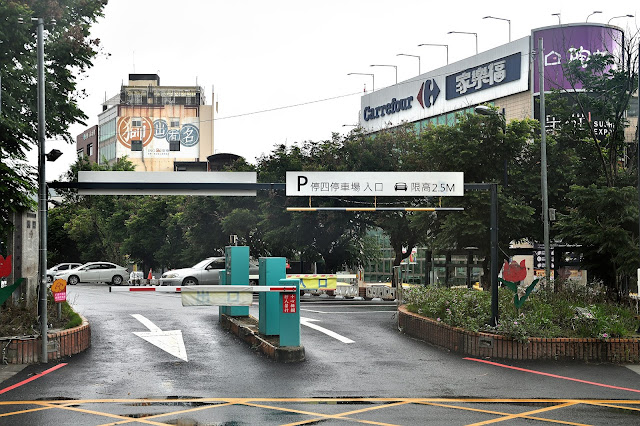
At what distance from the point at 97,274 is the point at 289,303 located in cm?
3704

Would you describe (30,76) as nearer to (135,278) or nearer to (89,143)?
(135,278)

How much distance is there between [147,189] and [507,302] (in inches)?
333

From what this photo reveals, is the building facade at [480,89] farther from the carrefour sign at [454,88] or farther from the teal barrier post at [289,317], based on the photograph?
the teal barrier post at [289,317]

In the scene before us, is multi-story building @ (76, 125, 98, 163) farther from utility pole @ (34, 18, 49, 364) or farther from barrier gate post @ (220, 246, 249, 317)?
utility pole @ (34, 18, 49, 364)

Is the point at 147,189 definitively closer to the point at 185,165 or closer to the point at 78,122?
the point at 78,122

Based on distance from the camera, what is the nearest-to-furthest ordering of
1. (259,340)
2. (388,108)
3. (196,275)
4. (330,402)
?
(330,402) < (259,340) < (196,275) < (388,108)

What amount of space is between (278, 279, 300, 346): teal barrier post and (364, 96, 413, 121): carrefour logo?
5784 cm

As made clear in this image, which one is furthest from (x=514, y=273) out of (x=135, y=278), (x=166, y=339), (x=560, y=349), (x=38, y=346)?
(x=135, y=278)

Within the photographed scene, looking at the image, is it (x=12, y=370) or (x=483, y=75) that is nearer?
(x=12, y=370)

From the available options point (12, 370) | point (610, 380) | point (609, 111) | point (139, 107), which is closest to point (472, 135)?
point (609, 111)

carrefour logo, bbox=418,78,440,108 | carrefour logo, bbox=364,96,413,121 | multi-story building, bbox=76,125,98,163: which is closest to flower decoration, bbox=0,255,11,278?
carrefour logo, bbox=418,78,440,108

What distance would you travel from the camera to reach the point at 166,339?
18.3 m

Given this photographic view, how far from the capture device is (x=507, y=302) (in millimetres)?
18672

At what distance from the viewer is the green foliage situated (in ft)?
52.9
